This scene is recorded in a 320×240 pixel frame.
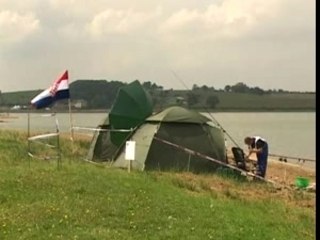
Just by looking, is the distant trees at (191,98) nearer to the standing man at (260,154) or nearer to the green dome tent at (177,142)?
the green dome tent at (177,142)

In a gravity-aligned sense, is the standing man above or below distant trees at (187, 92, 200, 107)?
below

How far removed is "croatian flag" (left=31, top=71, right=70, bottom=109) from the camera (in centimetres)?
1884

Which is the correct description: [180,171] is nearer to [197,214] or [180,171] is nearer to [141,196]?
[141,196]

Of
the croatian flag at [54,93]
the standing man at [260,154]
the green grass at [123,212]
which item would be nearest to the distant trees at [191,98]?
the croatian flag at [54,93]

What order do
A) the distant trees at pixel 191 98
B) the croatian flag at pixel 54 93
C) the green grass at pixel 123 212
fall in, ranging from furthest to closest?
the distant trees at pixel 191 98 → the croatian flag at pixel 54 93 → the green grass at pixel 123 212

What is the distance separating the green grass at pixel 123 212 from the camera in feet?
20.9

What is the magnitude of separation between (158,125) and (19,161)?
13.4 feet

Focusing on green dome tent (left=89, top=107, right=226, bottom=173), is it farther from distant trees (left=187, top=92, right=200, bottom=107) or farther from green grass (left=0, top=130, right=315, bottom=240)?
distant trees (left=187, top=92, right=200, bottom=107)

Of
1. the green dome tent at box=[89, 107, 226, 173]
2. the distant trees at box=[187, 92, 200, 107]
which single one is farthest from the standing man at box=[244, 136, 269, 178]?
the distant trees at box=[187, 92, 200, 107]

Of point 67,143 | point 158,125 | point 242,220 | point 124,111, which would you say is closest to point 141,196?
point 242,220

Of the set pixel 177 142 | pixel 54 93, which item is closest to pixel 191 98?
pixel 54 93

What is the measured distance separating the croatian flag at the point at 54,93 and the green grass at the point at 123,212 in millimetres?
8497

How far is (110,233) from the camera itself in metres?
6.22

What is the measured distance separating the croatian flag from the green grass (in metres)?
8.50
